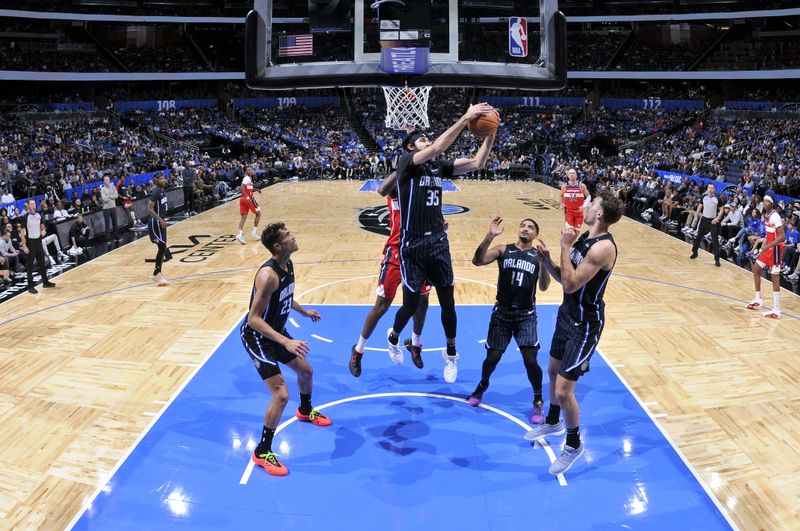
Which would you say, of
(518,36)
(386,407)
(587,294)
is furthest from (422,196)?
(518,36)

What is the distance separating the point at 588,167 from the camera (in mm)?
25641

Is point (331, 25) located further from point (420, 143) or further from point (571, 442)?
point (571, 442)

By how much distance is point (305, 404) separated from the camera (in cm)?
553

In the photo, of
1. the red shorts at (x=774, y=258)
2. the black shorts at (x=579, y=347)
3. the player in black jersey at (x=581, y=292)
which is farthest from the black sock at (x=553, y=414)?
the red shorts at (x=774, y=258)

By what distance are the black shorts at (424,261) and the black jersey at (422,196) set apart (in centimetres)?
8

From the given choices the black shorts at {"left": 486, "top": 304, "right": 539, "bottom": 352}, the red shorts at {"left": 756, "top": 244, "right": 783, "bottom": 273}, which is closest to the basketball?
the black shorts at {"left": 486, "top": 304, "right": 539, "bottom": 352}

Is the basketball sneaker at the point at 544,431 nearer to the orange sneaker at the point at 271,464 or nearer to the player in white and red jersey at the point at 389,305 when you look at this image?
the player in white and red jersey at the point at 389,305

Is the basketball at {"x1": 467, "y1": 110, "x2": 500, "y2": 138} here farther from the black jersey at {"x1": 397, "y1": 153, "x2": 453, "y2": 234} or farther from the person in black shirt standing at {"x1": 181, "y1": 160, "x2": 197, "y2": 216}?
the person in black shirt standing at {"x1": 181, "y1": 160, "x2": 197, "y2": 216}

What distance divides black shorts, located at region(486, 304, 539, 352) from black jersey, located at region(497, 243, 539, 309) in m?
0.07

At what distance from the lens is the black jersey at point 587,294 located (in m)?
4.39

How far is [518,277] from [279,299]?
6.58ft

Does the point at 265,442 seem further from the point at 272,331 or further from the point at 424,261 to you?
the point at 424,261

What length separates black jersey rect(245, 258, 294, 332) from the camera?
462 cm

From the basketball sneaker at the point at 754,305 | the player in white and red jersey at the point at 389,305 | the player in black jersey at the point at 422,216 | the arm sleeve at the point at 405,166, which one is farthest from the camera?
the basketball sneaker at the point at 754,305
